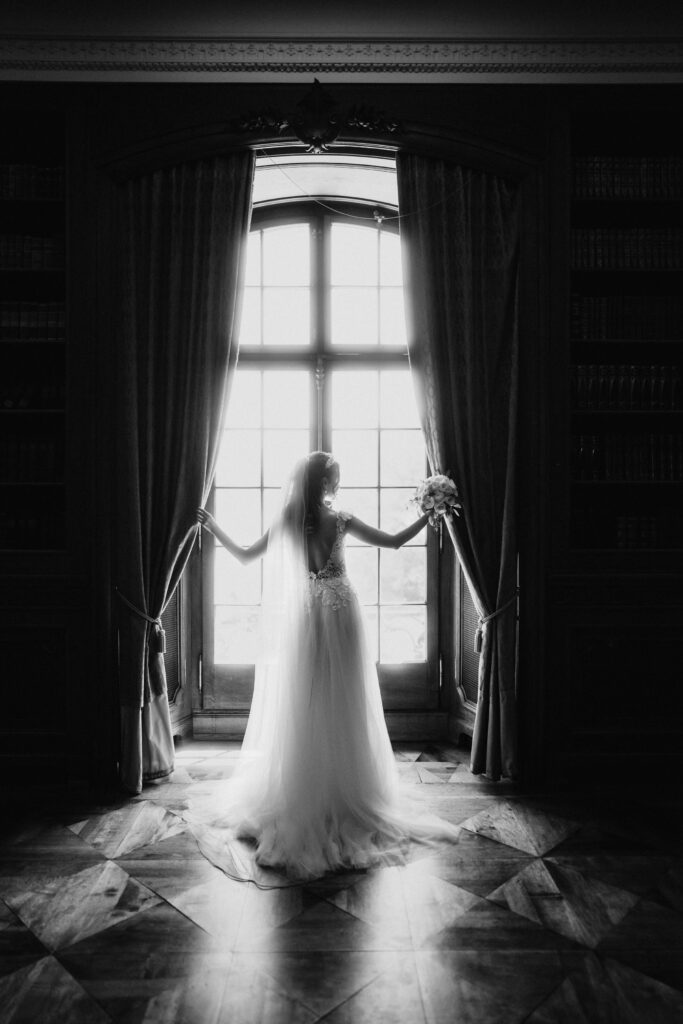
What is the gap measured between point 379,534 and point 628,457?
4.59 ft

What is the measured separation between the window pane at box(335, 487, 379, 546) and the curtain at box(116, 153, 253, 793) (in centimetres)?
98

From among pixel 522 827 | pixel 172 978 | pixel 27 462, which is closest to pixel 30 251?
pixel 27 462

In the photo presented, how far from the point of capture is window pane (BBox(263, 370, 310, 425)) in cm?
424

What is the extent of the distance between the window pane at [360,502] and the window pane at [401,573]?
23 cm

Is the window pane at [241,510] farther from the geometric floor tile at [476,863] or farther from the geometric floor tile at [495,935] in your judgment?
the geometric floor tile at [495,935]

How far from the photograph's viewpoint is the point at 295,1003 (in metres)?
1.97

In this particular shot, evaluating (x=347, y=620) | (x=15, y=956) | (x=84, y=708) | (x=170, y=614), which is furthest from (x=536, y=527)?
(x=15, y=956)

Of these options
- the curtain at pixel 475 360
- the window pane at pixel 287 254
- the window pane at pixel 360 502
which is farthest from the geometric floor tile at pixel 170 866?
the window pane at pixel 287 254

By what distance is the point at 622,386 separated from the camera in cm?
362

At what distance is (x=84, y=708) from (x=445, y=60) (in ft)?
11.8

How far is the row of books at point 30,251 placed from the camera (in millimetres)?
3576

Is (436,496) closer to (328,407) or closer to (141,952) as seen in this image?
(328,407)

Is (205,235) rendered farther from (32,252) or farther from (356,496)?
(356,496)

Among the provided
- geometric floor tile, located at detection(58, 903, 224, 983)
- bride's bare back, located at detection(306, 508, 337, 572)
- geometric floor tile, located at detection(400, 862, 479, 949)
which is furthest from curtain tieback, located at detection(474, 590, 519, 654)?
geometric floor tile, located at detection(58, 903, 224, 983)
